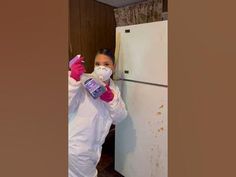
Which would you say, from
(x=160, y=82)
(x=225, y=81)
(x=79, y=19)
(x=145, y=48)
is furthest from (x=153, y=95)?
(x=225, y=81)

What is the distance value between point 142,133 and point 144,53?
64 cm

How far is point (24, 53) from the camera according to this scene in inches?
28.2

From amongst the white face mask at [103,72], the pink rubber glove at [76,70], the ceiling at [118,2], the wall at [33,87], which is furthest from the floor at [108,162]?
the wall at [33,87]

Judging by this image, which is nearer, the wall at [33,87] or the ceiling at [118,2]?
the wall at [33,87]

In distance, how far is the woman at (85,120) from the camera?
200 centimetres

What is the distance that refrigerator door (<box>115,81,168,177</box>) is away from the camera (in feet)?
6.68

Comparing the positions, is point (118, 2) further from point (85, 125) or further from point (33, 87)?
point (33, 87)

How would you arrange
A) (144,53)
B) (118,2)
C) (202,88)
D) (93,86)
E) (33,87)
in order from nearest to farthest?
(202,88) < (33,87) < (93,86) < (144,53) < (118,2)

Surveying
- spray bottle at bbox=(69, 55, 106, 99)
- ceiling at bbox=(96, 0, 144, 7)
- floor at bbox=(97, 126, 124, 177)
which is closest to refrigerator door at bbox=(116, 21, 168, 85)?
spray bottle at bbox=(69, 55, 106, 99)

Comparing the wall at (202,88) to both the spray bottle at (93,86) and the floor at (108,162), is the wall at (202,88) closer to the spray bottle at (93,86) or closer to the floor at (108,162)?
the spray bottle at (93,86)

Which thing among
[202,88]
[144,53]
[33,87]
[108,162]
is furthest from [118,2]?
[202,88]

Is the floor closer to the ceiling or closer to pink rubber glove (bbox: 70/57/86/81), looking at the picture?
pink rubber glove (bbox: 70/57/86/81)

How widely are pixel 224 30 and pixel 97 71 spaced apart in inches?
68.4

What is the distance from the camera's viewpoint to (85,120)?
80.4 inches
